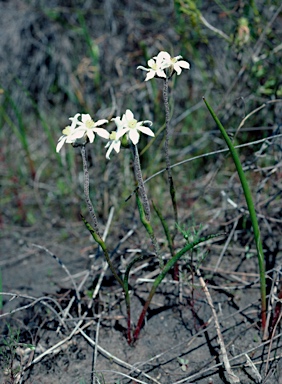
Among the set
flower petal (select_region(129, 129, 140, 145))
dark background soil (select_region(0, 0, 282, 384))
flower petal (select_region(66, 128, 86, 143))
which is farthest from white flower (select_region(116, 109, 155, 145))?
dark background soil (select_region(0, 0, 282, 384))

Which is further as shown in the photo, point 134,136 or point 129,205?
point 129,205

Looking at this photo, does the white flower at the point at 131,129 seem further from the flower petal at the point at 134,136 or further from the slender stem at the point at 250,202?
the slender stem at the point at 250,202

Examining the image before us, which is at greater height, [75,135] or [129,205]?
[75,135]

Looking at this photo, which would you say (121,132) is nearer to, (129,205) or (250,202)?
(250,202)

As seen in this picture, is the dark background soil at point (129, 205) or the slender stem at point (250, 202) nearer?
the slender stem at point (250, 202)

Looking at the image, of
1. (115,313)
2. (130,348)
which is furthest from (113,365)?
(115,313)

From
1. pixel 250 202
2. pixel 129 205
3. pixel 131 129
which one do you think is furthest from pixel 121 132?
pixel 129 205

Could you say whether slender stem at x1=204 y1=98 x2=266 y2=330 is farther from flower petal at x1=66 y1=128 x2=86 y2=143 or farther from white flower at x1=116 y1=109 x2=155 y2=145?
flower petal at x1=66 y1=128 x2=86 y2=143

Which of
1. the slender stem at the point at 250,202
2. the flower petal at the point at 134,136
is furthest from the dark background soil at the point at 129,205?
the flower petal at the point at 134,136

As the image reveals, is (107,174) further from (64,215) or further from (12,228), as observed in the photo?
(12,228)

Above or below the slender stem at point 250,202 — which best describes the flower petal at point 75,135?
above

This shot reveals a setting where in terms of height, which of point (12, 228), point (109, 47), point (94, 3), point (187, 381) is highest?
point (94, 3)
